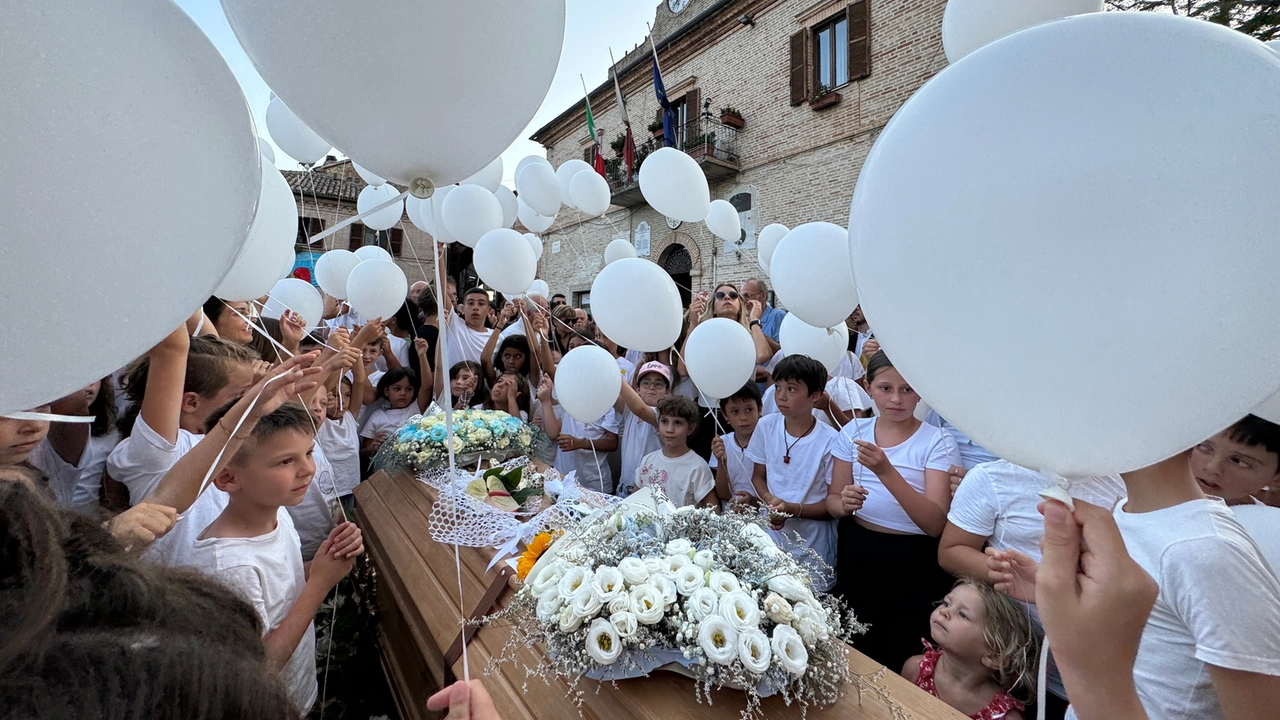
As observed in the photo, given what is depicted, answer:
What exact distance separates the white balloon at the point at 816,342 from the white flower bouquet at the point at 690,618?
2232mm

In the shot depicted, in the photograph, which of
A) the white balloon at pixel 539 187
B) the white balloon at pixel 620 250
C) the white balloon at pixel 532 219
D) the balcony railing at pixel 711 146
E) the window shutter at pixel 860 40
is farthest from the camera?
the balcony railing at pixel 711 146

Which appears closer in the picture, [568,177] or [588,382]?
[588,382]

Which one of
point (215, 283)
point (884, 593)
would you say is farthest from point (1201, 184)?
point (884, 593)

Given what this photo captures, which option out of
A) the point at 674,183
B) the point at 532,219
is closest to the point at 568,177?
the point at 532,219

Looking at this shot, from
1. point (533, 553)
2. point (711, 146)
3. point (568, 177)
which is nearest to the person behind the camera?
point (533, 553)

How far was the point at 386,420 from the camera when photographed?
4008 mm

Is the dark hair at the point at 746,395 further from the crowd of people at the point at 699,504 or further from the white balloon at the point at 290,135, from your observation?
the white balloon at the point at 290,135

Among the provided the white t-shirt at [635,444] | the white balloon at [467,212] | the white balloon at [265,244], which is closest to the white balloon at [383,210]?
the white balloon at [467,212]

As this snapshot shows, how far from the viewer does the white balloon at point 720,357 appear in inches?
111

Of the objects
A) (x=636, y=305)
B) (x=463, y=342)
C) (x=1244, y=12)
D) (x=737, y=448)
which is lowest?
(x=737, y=448)

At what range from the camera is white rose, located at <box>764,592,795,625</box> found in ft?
4.05

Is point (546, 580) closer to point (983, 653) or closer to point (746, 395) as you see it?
point (983, 653)

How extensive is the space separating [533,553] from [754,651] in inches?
33.4

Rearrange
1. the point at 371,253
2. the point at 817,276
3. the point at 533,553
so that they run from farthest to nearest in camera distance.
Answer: the point at 371,253 < the point at 817,276 < the point at 533,553
